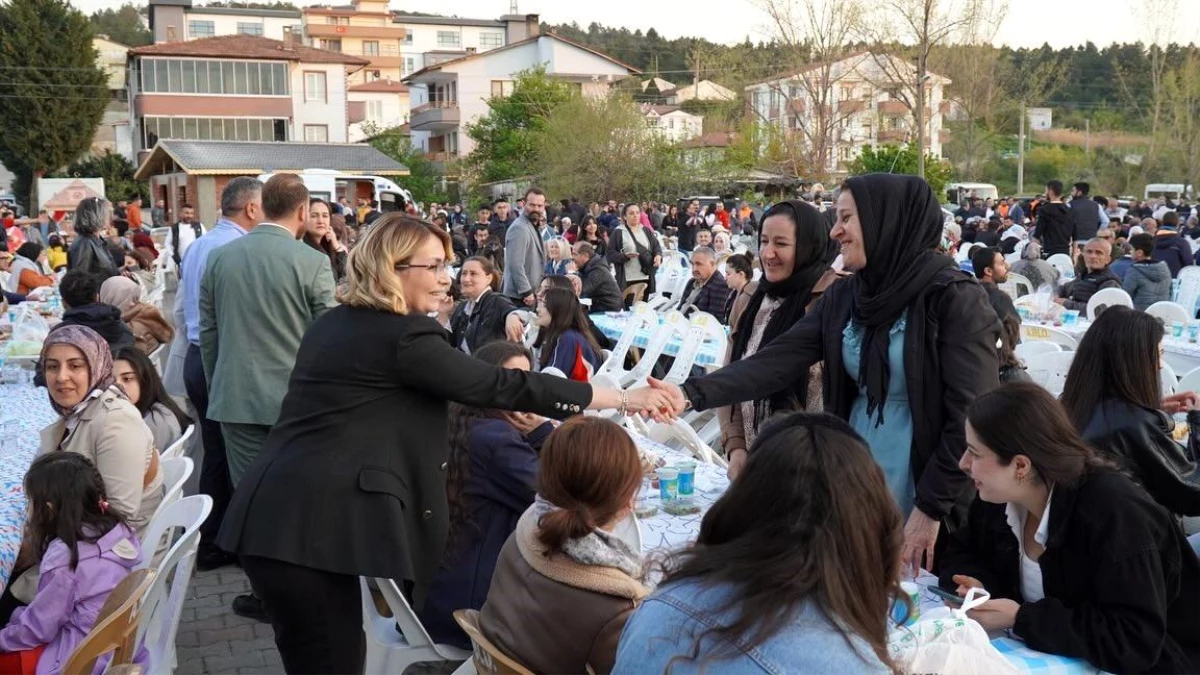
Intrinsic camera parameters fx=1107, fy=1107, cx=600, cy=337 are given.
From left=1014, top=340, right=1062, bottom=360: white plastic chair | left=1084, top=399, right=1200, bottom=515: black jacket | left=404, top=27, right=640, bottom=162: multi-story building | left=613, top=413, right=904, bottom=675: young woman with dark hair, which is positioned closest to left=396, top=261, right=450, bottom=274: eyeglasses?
left=613, top=413, right=904, bottom=675: young woman with dark hair

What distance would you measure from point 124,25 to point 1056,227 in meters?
97.3

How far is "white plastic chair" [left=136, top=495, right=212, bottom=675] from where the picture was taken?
3.39 metres

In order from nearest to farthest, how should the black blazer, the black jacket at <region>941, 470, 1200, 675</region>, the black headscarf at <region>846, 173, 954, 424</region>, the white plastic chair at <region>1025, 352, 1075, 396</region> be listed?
the black jacket at <region>941, 470, 1200, 675</region>, the black blazer, the black headscarf at <region>846, 173, 954, 424</region>, the white plastic chair at <region>1025, 352, 1075, 396</region>

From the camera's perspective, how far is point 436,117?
6438cm

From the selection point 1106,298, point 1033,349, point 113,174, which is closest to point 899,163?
point 1106,298

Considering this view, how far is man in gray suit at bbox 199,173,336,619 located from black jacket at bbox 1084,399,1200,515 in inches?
127

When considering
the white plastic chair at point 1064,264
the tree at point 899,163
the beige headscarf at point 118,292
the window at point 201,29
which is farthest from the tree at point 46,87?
the beige headscarf at point 118,292

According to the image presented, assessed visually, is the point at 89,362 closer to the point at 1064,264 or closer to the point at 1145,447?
the point at 1145,447

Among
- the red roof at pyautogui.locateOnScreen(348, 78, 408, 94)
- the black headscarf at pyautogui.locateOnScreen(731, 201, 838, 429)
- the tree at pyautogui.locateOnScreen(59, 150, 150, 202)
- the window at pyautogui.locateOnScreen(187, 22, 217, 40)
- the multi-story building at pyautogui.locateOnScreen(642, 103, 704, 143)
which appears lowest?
the black headscarf at pyautogui.locateOnScreen(731, 201, 838, 429)

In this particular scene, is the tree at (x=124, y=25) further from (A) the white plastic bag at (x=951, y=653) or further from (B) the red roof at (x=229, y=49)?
(A) the white plastic bag at (x=951, y=653)

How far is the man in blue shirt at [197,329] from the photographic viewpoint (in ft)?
18.7

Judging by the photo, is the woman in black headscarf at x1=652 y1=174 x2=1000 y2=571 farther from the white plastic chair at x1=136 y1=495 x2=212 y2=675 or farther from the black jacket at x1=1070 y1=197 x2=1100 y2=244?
the black jacket at x1=1070 y1=197 x2=1100 y2=244

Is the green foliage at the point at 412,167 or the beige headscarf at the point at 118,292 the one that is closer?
the beige headscarf at the point at 118,292

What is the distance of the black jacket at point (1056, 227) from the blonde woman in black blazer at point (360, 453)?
1347 centimetres
